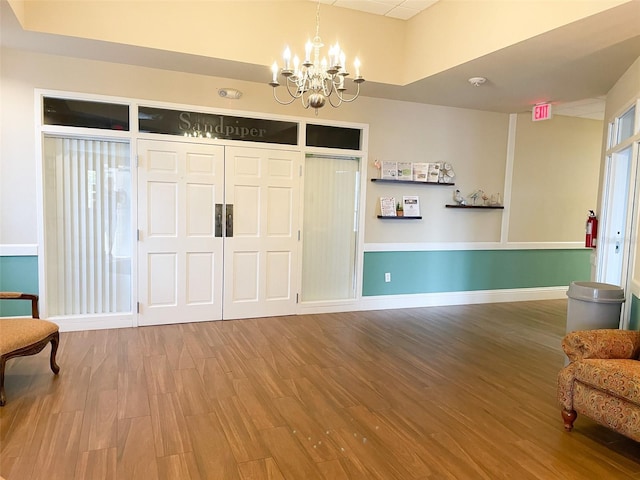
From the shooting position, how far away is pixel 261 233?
5043 millimetres

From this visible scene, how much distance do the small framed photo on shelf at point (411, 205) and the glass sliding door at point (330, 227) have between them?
654 mm

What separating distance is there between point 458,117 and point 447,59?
71.5 inches

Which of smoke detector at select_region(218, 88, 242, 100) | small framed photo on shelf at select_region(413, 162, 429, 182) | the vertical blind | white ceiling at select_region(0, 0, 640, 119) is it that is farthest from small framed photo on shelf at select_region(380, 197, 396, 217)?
the vertical blind

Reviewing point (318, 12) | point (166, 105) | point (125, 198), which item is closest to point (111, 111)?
point (166, 105)

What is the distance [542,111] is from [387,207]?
2.19m

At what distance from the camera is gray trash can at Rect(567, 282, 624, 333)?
10.5 feet

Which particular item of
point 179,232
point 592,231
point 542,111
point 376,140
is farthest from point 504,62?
point 179,232

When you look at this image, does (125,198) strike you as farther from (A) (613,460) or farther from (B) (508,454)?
(A) (613,460)

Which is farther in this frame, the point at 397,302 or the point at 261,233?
the point at 397,302

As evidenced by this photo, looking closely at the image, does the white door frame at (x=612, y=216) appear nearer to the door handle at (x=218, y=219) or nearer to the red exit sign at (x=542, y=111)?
the red exit sign at (x=542, y=111)

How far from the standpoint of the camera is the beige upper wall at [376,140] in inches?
161

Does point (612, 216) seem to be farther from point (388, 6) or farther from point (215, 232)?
point (215, 232)

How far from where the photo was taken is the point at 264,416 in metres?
2.79

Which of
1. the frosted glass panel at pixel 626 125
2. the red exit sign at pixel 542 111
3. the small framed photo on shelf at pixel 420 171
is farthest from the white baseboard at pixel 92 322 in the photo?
the red exit sign at pixel 542 111
